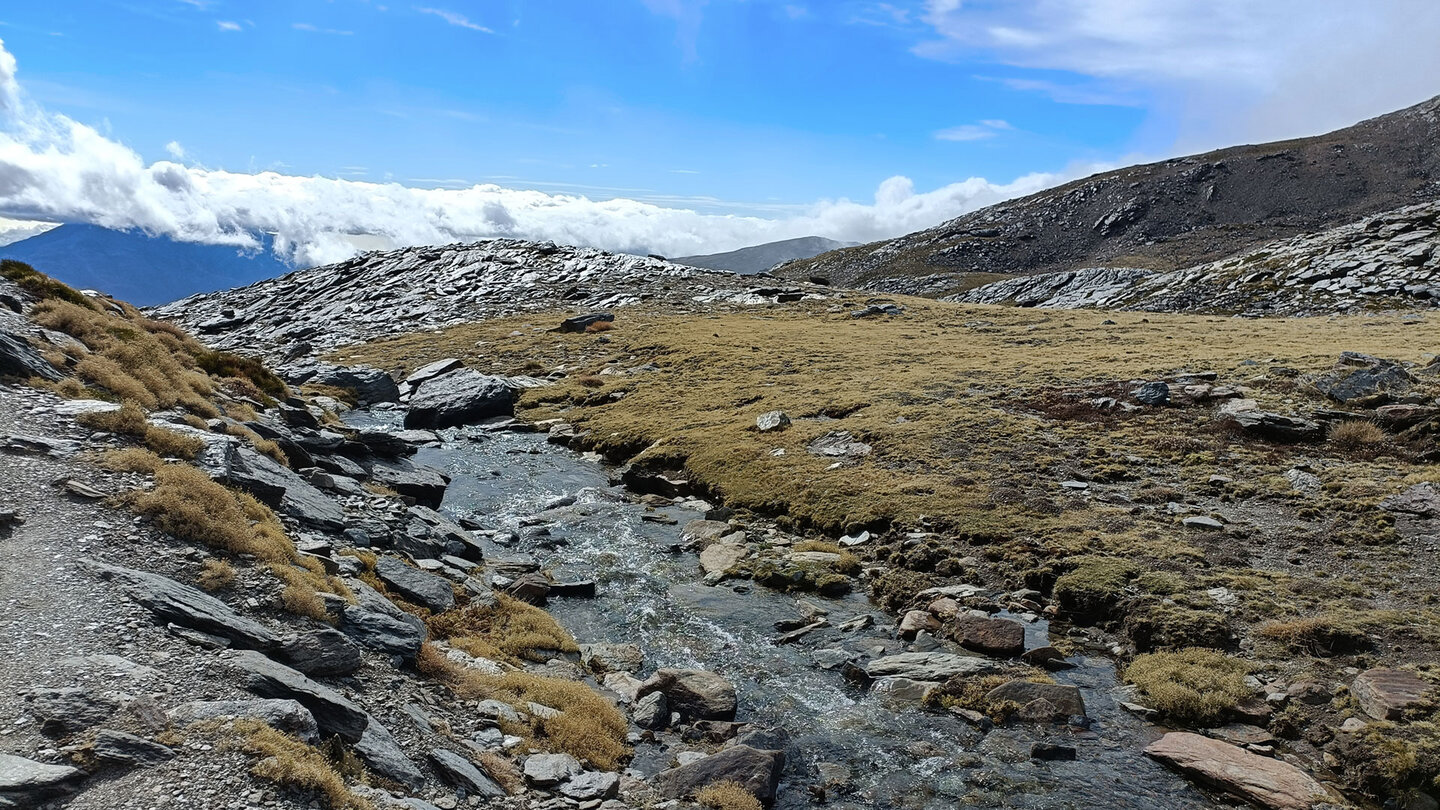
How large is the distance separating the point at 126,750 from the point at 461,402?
3838cm

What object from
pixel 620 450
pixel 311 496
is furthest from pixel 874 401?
pixel 311 496

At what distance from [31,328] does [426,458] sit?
15967mm

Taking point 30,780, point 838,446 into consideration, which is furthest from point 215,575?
point 838,446

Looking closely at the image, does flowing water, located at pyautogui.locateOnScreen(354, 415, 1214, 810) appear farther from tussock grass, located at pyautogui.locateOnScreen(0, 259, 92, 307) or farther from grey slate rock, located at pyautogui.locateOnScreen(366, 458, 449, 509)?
tussock grass, located at pyautogui.locateOnScreen(0, 259, 92, 307)

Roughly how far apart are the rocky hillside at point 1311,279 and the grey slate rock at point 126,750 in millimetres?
98788

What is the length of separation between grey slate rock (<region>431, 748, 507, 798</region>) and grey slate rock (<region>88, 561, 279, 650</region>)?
3.30 m

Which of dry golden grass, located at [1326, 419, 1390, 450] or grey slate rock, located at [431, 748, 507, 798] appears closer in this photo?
grey slate rock, located at [431, 748, 507, 798]

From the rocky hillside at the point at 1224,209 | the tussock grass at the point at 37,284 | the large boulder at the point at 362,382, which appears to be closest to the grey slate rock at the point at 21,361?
the tussock grass at the point at 37,284

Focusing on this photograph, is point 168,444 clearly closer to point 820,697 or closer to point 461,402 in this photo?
point 820,697

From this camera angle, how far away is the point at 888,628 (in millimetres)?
19109

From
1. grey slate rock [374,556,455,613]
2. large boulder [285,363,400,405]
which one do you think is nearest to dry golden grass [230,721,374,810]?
grey slate rock [374,556,455,613]

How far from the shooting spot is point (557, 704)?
47.5 feet

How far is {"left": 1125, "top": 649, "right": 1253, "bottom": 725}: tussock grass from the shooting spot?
14.7m

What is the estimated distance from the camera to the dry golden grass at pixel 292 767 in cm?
877
